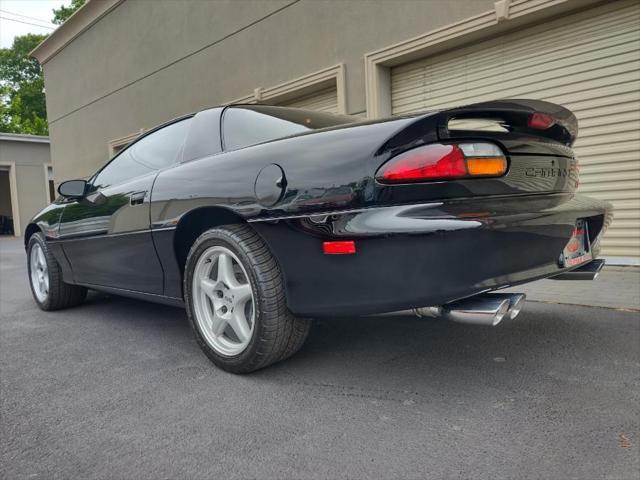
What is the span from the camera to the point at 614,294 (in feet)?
12.5

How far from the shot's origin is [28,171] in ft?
74.0

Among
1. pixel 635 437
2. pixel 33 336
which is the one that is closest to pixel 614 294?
pixel 635 437

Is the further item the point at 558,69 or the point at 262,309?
the point at 558,69

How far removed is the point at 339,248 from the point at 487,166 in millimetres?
648

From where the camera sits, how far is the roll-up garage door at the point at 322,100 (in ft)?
24.4

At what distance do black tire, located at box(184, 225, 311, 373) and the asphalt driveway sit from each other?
10 centimetres

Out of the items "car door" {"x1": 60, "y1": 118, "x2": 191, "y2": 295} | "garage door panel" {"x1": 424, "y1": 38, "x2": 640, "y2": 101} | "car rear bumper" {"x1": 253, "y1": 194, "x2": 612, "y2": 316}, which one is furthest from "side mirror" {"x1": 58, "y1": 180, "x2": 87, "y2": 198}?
"garage door panel" {"x1": 424, "y1": 38, "x2": 640, "y2": 101}

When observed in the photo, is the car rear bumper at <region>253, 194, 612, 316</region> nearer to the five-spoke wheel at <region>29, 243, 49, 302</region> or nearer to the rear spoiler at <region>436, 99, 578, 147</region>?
the rear spoiler at <region>436, 99, 578, 147</region>

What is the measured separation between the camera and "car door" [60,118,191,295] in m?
2.87

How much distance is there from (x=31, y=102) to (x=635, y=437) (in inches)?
1691

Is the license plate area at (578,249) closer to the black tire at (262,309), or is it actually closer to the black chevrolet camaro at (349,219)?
the black chevrolet camaro at (349,219)

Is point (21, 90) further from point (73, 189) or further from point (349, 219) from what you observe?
point (349, 219)

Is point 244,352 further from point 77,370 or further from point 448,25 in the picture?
point 448,25

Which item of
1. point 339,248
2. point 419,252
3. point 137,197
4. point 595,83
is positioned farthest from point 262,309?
point 595,83
